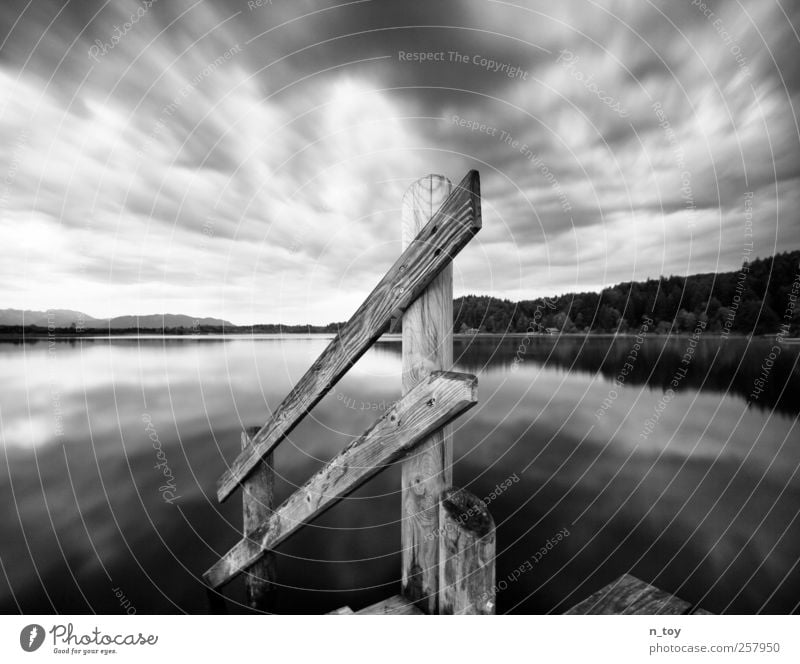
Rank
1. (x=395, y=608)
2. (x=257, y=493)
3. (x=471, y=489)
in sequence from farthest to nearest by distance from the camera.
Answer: (x=471, y=489) < (x=257, y=493) < (x=395, y=608)

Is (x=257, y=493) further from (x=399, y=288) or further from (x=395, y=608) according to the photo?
(x=399, y=288)

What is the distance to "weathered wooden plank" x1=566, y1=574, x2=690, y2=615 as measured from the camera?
2.13 m

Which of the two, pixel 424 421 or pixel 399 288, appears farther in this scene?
pixel 399 288

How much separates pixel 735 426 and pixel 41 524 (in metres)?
13.9

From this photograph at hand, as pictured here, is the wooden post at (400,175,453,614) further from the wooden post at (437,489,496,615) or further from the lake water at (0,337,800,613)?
the lake water at (0,337,800,613)

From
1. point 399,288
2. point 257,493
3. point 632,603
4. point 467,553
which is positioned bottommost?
point 632,603

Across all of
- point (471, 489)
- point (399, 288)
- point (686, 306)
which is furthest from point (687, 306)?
point (399, 288)

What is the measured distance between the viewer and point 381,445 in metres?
1.61

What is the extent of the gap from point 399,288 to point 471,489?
561 cm

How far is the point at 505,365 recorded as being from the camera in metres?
16.5

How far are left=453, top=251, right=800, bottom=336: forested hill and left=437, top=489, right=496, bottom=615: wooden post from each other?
1410 millimetres

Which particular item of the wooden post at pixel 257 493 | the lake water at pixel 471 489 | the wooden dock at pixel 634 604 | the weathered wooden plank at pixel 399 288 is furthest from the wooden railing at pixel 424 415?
the lake water at pixel 471 489
